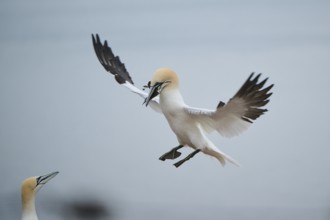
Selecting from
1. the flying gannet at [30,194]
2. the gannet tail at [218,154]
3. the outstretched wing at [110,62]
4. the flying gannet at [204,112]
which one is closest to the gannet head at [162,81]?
the flying gannet at [204,112]

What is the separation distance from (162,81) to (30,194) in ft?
3.61

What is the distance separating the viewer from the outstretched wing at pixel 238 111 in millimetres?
4520

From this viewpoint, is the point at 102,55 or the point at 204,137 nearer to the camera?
the point at 204,137

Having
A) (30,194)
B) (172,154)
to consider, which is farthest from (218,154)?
(30,194)

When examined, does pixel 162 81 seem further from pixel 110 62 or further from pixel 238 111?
pixel 110 62

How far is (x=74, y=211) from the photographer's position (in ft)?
21.9

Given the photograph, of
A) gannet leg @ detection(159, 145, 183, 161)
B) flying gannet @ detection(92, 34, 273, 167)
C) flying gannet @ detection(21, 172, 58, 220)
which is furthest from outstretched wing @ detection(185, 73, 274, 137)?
flying gannet @ detection(21, 172, 58, 220)

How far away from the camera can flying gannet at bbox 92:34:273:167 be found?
455cm

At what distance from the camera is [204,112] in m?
4.62

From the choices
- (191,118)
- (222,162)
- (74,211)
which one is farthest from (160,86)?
(74,211)

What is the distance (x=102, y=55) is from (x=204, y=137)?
4.49 ft

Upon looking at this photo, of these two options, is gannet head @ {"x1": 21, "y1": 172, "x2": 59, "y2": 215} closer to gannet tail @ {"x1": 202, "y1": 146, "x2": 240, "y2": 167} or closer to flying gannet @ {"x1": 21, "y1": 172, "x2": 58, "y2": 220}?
flying gannet @ {"x1": 21, "y1": 172, "x2": 58, "y2": 220}

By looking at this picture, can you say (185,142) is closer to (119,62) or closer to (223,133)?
(223,133)

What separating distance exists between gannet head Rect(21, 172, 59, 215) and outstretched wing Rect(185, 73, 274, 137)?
39.2 inches
